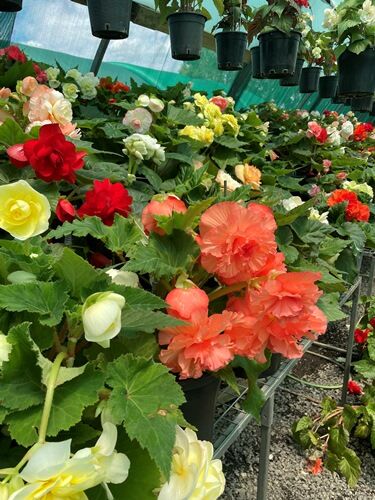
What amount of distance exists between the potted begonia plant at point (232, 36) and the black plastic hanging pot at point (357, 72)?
2.72 feet

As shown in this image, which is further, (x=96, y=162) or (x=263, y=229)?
(x=96, y=162)

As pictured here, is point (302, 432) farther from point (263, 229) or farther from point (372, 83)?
point (372, 83)

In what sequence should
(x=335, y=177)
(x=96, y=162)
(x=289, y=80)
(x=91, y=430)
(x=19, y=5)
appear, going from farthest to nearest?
(x=289, y=80) → (x=19, y=5) → (x=335, y=177) → (x=96, y=162) → (x=91, y=430)

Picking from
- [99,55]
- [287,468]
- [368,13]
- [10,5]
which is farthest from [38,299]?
[99,55]

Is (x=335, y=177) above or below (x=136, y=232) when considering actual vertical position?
below

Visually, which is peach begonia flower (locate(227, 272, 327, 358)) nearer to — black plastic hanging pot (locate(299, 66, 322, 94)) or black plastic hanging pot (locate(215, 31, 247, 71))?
black plastic hanging pot (locate(215, 31, 247, 71))

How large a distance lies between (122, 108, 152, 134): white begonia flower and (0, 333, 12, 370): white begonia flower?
77 cm

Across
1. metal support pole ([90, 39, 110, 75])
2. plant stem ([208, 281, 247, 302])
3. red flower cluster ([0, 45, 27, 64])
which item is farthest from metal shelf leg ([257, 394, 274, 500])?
metal support pole ([90, 39, 110, 75])

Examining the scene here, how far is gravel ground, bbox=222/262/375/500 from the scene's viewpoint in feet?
6.09

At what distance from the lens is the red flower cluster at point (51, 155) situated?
71 centimetres

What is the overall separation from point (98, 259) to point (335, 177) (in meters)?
1.43

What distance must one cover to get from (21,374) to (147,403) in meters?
0.10

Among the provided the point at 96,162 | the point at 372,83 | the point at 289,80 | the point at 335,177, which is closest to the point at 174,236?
the point at 96,162

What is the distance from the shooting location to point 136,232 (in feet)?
2.10
